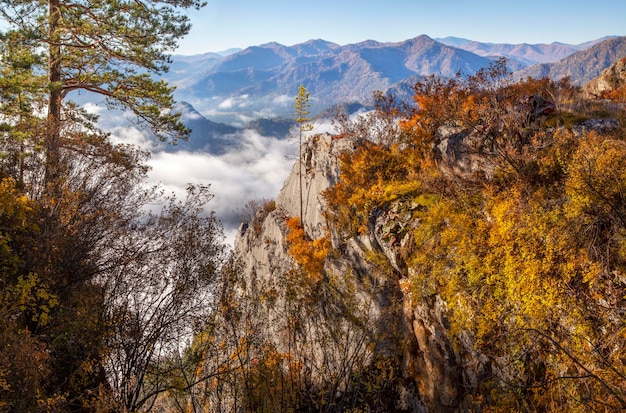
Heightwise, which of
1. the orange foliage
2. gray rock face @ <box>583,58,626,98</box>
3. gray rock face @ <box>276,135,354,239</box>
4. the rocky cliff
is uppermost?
gray rock face @ <box>583,58,626,98</box>

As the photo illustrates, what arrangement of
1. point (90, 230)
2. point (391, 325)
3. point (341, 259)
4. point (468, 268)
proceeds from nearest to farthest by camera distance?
point (468, 268), point (90, 230), point (391, 325), point (341, 259)

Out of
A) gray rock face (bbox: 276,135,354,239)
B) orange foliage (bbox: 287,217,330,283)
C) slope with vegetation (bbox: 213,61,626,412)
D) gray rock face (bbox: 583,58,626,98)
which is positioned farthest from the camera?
gray rock face (bbox: 583,58,626,98)

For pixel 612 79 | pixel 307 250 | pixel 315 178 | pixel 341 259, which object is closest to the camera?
pixel 341 259

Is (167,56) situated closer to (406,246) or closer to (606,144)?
(406,246)

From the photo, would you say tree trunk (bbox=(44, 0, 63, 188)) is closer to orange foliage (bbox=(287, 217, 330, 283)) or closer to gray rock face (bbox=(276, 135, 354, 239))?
orange foliage (bbox=(287, 217, 330, 283))

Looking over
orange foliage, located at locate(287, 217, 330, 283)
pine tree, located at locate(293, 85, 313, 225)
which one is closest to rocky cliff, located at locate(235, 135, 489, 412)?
orange foliage, located at locate(287, 217, 330, 283)

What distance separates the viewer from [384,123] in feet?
63.3

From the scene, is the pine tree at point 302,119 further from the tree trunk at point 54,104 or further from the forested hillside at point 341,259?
the tree trunk at point 54,104

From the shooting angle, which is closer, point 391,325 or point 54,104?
point 391,325

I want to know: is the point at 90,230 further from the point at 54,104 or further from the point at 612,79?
the point at 612,79

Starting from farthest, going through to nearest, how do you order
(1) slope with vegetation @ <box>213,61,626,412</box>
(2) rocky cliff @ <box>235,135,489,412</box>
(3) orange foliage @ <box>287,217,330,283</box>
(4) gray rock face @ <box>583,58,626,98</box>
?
(4) gray rock face @ <box>583,58,626,98</box>, (3) orange foliage @ <box>287,217,330,283</box>, (2) rocky cliff @ <box>235,135,489,412</box>, (1) slope with vegetation @ <box>213,61,626,412</box>

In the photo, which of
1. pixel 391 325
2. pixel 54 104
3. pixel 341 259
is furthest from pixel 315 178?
pixel 54 104

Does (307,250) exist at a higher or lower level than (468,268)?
higher

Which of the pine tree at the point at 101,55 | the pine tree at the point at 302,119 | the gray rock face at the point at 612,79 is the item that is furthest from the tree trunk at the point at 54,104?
the gray rock face at the point at 612,79
